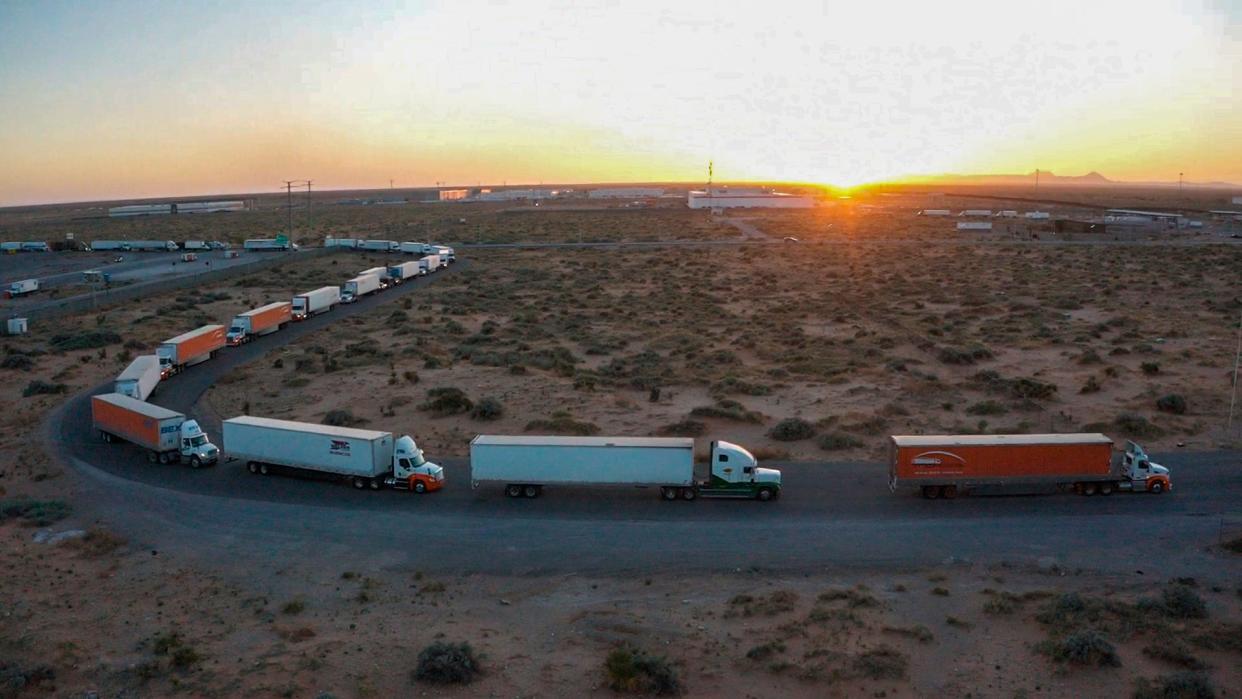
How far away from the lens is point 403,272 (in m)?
89.8

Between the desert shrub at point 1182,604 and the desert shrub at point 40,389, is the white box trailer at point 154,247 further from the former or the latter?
the desert shrub at point 1182,604

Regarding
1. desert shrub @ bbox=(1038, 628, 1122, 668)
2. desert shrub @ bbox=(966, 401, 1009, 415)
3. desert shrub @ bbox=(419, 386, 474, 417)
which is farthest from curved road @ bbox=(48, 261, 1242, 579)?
desert shrub @ bbox=(419, 386, 474, 417)

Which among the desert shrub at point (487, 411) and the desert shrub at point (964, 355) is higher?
the desert shrub at point (964, 355)

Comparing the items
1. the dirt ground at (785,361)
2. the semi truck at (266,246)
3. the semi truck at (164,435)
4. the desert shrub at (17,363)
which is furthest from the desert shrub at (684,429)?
the semi truck at (266,246)

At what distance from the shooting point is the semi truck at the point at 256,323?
5619 cm

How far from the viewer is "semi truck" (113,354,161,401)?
39188mm

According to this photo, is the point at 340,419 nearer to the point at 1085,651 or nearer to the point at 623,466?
the point at 623,466

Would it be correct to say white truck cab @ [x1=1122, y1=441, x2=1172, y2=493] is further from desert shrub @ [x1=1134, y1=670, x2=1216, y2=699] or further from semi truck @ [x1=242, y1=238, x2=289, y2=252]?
semi truck @ [x1=242, y1=238, x2=289, y2=252]

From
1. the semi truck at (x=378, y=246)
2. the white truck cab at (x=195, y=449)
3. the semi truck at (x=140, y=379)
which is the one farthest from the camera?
the semi truck at (x=378, y=246)

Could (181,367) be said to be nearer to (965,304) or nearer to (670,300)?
(670,300)

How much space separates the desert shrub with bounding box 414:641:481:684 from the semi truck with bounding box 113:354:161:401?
28.0 metres

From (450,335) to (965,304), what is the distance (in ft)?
131

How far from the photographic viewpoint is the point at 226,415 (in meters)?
39.4

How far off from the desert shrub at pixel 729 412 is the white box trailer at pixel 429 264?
6316 centimetres
